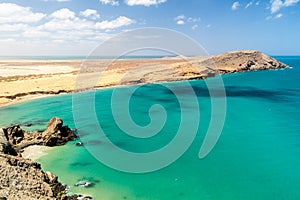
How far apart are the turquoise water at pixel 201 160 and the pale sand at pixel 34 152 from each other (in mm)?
913

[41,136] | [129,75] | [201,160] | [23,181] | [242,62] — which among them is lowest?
[201,160]

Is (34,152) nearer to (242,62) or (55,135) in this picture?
(55,135)

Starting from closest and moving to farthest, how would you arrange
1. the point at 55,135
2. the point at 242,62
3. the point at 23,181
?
the point at 23,181 < the point at 55,135 < the point at 242,62

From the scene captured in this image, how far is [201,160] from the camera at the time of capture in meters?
28.0

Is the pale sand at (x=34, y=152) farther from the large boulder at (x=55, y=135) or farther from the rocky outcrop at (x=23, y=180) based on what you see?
the rocky outcrop at (x=23, y=180)

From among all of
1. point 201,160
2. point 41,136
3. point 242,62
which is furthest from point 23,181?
point 242,62

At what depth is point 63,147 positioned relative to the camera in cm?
3181

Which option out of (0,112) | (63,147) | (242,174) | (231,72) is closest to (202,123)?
(242,174)

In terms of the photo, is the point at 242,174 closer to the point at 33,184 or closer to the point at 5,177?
the point at 33,184

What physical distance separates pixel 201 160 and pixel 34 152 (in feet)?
57.2

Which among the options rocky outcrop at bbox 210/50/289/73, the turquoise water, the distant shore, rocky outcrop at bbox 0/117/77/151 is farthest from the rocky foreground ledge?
rocky outcrop at bbox 210/50/289/73

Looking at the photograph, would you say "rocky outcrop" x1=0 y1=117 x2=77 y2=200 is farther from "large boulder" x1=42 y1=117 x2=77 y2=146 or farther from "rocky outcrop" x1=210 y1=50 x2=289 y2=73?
"rocky outcrop" x1=210 y1=50 x2=289 y2=73

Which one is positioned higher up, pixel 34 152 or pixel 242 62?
pixel 242 62

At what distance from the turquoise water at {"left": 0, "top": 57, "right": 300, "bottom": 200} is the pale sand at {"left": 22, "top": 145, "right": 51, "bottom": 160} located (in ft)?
2.99
